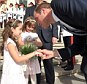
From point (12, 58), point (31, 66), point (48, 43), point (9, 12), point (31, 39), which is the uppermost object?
point (9, 12)

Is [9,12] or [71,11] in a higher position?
[9,12]

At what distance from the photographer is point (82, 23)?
3.18 m

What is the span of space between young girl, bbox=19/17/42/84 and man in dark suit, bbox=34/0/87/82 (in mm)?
1303

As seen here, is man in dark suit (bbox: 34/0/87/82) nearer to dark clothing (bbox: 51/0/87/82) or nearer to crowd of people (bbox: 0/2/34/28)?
dark clothing (bbox: 51/0/87/82)

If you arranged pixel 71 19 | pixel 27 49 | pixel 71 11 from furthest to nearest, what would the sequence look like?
pixel 27 49
pixel 71 19
pixel 71 11

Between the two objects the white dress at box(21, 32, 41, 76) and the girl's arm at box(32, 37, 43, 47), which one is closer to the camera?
the white dress at box(21, 32, 41, 76)

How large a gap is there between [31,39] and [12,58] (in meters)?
0.80

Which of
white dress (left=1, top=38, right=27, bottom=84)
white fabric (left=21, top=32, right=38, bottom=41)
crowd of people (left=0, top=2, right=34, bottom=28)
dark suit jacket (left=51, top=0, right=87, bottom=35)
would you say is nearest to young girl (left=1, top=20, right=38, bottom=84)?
white dress (left=1, top=38, right=27, bottom=84)

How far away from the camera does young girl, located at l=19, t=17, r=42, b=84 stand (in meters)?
5.20

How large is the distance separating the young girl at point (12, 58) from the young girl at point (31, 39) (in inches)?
15.4

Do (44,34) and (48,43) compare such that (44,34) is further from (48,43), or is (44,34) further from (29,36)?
(29,36)

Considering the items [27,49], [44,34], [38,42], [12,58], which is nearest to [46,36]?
[44,34]

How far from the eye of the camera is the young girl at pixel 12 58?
467 centimetres

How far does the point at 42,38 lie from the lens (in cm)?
587
